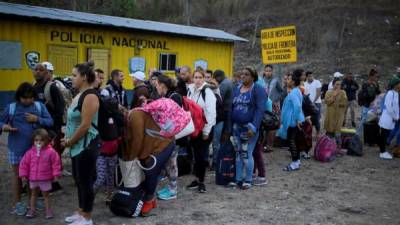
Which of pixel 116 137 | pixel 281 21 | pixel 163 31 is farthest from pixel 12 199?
pixel 281 21

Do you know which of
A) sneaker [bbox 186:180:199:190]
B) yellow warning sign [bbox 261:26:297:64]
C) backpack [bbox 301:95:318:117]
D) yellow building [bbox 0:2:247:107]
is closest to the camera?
sneaker [bbox 186:180:199:190]

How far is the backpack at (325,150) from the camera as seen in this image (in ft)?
29.0

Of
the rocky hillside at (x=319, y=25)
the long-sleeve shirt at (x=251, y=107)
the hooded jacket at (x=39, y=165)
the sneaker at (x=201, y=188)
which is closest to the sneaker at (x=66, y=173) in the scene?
the hooded jacket at (x=39, y=165)

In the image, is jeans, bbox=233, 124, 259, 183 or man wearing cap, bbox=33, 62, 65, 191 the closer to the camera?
man wearing cap, bbox=33, 62, 65, 191

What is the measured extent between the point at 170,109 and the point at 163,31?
10529 millimetres

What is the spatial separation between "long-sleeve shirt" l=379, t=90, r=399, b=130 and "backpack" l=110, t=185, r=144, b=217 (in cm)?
621

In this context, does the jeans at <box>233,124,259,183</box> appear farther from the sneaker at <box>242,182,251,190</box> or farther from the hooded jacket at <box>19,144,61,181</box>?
the hooded jacket at <box>19,144,61,181</box>

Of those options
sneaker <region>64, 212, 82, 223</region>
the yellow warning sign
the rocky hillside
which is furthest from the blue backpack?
the rocky hillside

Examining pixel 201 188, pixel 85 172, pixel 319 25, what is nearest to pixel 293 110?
pixel 201 188

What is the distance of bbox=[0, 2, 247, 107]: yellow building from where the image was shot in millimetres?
12016

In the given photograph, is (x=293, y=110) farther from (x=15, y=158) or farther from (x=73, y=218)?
(x=15, y=158)

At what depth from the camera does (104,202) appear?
19.1 ft

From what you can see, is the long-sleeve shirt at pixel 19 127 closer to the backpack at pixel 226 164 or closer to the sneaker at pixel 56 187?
the sneaker at pixel 56 187

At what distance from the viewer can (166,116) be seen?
17.1 feet
